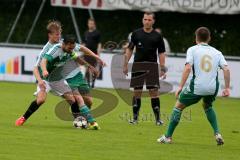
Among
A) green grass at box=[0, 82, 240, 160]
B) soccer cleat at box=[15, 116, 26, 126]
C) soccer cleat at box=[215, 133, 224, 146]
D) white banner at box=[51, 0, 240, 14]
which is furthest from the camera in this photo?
white banner at box=[51, 0, 240, 14]

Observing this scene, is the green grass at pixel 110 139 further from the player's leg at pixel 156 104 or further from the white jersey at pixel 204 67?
the white jersey at pixel 204 67

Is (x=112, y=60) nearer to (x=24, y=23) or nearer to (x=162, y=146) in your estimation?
(x=24, y=23)

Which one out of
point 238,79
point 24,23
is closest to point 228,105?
point 238,79

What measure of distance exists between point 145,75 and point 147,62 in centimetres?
29

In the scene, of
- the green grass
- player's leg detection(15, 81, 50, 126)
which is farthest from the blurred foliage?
player's leg detection(15, 81, 50, 126)

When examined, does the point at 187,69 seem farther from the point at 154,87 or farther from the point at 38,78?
the point at 154,87

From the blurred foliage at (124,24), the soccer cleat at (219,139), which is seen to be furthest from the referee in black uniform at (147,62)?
the blurred foliage at (124,24)

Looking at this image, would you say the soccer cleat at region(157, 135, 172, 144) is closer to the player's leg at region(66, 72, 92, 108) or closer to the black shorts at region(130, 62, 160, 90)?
the player's leg at region(66, 72, 92, 108)

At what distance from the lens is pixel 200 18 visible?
31.9 metres

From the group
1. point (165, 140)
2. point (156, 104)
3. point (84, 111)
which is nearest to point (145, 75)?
point (156, 104)

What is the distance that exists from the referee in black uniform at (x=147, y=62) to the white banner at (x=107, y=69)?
28.3 ft

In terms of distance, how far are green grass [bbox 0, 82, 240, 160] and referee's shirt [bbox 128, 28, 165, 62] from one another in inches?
53.1

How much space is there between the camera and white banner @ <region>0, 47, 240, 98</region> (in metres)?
27.2

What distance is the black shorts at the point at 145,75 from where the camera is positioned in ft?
59.4
